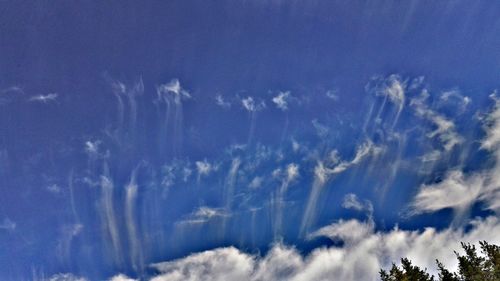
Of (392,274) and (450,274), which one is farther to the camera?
(450,274)

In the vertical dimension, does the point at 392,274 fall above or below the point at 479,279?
above

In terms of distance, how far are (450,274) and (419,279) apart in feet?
18.1

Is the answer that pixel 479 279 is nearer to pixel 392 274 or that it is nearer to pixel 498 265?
pixel 498 265

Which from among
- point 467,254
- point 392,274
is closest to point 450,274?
point 467,254

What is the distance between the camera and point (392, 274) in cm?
5562

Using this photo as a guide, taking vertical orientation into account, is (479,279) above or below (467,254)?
below

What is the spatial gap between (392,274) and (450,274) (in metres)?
11.1

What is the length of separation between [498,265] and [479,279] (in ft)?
12.0

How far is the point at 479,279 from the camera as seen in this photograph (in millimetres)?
56000

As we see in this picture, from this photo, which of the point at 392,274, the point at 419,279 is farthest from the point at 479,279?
the point at 392,274

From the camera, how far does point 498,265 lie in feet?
177

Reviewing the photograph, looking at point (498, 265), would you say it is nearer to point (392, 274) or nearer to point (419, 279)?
point (419, 279)

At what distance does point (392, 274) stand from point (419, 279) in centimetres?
580

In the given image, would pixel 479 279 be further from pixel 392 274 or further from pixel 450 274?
pixel 392 274
